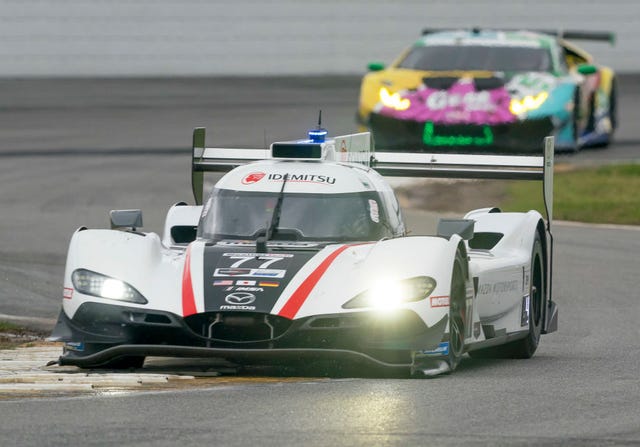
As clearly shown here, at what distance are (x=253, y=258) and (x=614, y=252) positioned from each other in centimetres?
794

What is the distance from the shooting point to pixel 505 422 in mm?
7988

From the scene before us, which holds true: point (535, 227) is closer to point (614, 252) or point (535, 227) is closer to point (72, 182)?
point (614, 252)

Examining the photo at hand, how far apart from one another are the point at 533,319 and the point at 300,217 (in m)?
2.05

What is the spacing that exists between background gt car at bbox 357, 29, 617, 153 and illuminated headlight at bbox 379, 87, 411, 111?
13 mm

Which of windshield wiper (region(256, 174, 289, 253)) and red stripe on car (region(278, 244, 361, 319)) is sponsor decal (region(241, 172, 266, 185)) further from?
red stripe on car (region(278, 244, 361, 319))

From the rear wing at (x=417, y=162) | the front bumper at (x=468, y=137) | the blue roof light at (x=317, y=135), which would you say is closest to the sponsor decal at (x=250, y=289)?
the blue roof light at (x=317, y=135)

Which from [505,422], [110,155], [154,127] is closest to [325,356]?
[505,422]

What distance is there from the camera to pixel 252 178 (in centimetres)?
1098

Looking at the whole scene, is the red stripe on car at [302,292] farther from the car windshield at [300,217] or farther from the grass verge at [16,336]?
the grass verge at [16,336]

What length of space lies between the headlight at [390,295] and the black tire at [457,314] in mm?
316

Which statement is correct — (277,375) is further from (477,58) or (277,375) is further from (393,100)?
(477,58)

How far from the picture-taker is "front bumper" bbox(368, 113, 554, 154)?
71.9ft

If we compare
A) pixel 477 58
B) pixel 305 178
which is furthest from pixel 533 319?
pixel 477 58

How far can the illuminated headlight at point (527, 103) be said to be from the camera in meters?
22.1
